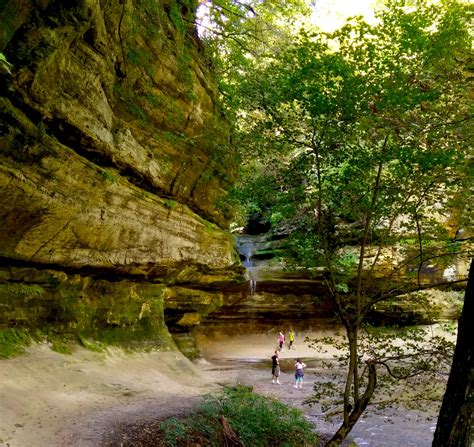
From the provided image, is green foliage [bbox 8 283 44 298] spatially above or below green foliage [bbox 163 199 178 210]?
below

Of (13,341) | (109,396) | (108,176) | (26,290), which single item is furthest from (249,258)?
(13,341)

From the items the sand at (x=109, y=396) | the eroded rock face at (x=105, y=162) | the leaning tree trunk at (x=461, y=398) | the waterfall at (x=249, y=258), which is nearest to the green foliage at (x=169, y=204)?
the eroded rock face at (x=105, y=162)

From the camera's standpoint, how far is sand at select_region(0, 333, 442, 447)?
20.2ft

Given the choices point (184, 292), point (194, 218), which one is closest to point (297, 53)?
point (194, 218)

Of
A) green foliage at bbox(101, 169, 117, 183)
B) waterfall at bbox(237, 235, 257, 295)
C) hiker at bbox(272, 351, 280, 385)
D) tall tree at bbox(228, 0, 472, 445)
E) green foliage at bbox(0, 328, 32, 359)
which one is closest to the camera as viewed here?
tall tree at bbox(228, 0, 472, 445)

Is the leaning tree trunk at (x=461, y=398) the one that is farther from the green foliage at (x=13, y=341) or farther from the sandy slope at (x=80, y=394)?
the green foliage at (x=13, y=341)

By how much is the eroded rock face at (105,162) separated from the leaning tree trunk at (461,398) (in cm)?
830

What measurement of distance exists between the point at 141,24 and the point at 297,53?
18.1 ft

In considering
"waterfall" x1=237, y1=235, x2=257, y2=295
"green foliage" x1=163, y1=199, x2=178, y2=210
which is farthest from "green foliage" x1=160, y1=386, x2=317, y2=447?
"waterfall" x1=237, y1=235, x2=257, y2=295

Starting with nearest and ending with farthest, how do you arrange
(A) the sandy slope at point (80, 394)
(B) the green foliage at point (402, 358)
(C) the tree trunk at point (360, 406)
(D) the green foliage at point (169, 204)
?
1. (A) the sandy slope at point (80, 394)
2. (B) the green foliage at point (402, 358)
3. (C) the tree trunk at point (360, 406)
4. (D) the green foliage at point (169, 204)

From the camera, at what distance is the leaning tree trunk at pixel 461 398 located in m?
3.57

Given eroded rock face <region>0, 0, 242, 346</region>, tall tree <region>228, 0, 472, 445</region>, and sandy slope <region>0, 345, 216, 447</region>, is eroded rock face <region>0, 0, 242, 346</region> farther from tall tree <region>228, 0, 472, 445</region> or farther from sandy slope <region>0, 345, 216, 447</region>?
tall tree <region>228, 0, 472, 445</region>

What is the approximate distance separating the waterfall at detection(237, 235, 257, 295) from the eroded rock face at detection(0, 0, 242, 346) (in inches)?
257

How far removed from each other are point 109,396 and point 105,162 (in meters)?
5.84
